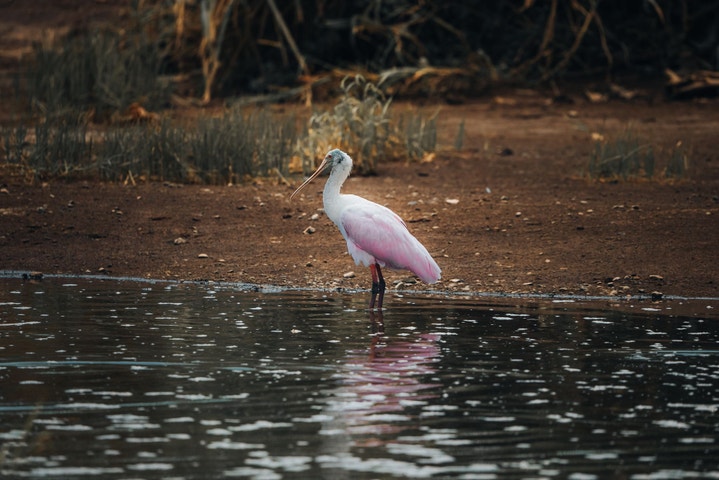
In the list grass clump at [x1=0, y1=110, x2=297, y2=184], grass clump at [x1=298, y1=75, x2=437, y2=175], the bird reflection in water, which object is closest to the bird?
the bird reflection in water

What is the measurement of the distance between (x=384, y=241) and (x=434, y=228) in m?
2.36

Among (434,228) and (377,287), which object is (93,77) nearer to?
(434,228)

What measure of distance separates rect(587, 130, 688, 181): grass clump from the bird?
4.60 m

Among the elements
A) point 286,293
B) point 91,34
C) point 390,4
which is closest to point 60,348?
point 286,293

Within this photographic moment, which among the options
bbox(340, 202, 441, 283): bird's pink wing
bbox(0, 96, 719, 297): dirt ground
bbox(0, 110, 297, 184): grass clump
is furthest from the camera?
bbox(0, 110, 297, 184): grass clump

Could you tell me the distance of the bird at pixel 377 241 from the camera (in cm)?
1029

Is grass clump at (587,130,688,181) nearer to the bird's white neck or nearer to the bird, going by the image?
the bird's white neck

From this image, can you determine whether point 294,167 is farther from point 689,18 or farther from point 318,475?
point 318,475

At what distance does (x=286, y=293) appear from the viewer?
35.1ft

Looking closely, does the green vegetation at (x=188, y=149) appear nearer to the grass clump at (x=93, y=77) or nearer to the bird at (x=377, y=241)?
the grass clump at (x=93, y=77)

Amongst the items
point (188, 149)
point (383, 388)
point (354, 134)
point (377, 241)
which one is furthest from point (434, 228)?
point (383, 388)

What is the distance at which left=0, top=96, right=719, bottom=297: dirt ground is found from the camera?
443 inches

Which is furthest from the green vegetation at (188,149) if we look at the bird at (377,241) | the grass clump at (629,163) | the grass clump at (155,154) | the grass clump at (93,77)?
the bird at (377,241)

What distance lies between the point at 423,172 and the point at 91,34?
596cm
